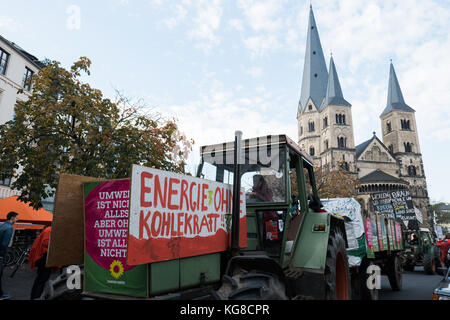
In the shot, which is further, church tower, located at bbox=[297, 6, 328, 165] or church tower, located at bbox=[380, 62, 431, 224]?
church tower, located at bbox=[297, 6, 328, 165]

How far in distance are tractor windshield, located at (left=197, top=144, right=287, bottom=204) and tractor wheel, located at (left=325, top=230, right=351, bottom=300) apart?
929 mm

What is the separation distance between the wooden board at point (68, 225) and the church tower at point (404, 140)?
7782 cm

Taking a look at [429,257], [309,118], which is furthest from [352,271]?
[309,118]

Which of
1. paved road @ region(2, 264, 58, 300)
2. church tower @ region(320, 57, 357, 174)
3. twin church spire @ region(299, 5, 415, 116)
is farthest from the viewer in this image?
twin church spire @ region(299, 5, 415, 116)

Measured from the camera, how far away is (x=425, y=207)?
219ft

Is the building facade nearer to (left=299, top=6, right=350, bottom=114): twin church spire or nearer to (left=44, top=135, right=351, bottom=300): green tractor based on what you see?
(left=44, top=135, right=351, bottom=300): green tractor

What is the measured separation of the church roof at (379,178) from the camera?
63250 millimetres

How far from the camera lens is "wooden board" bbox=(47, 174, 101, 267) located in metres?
3.01

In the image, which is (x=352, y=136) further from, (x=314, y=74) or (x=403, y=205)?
(x=403, y=205)

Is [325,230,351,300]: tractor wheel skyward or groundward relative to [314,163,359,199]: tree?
groundward

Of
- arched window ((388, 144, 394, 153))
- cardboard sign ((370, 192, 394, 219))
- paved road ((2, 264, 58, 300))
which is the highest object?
arched window ((388, 144, 394, 153))

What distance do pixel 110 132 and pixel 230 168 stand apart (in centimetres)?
829

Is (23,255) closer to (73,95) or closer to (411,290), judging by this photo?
(73,95)

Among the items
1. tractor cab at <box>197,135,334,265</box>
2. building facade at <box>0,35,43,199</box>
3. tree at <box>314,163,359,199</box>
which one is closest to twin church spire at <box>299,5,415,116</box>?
tree at <box>314,163,359,199</box>
